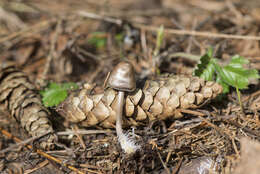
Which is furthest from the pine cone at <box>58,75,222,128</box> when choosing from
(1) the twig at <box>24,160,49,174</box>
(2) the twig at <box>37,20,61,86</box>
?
(2) the twig at <box>37,20,61,86</box>

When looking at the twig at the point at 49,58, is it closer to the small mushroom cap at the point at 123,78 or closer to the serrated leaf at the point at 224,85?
the small mushroom cap at the point at 123,78

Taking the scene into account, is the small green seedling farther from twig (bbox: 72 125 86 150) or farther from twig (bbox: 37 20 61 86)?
twig (bbox: 37 20 61 86)

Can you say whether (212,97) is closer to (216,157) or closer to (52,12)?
(216,157)

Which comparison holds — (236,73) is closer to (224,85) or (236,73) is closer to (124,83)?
(224,85)

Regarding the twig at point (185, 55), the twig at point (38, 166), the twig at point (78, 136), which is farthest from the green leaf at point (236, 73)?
the twig at point (38, 166)

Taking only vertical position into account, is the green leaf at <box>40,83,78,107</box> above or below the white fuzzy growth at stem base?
above

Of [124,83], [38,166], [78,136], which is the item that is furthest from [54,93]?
[124,83]
